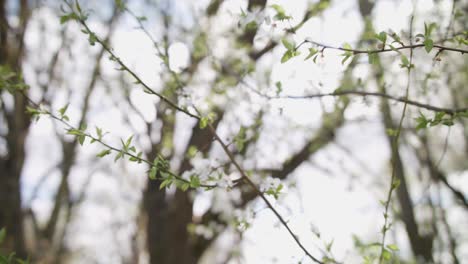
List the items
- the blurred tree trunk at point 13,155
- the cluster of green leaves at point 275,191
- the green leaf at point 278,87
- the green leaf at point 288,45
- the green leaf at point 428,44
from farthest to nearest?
the blurred tree trunk at point 13,155
the green leaf at point 278,87
the cluster of green leaves at point 275,191
the green leaf at point 288,45
the green leaf at point 428,44

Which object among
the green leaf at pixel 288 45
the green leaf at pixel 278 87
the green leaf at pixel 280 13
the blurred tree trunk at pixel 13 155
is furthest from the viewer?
the blurred tree trunk at pixel 13 155

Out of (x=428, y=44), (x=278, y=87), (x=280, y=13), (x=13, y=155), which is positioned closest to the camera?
(x=428, y=44)

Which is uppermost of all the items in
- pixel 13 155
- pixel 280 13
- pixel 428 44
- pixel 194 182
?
pixel 13 155

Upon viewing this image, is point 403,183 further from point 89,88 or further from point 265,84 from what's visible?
point 89,88

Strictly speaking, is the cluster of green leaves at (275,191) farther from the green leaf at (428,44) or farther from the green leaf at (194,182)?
the green leaf at (428,44)

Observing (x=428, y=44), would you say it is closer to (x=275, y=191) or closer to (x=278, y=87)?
(x=275, y=191)

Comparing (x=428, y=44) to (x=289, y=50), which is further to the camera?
(x=289, y=50)

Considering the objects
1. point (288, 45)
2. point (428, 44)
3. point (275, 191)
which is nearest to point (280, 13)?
point (288, 45)

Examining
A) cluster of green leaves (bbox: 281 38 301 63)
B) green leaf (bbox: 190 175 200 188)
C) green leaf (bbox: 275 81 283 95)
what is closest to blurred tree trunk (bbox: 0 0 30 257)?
green leaf (bbox: 275 81 283 95)

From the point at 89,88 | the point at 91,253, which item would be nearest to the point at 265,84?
the point at 89,88

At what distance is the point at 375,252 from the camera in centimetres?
168

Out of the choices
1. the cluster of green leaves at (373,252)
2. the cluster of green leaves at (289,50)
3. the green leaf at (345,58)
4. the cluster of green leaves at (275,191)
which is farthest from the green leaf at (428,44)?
the cluster of green leaves at (373,252)

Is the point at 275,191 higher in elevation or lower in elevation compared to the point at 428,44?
lower

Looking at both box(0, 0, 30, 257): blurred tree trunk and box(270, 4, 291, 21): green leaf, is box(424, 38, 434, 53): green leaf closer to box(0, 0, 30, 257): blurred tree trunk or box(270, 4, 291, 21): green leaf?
box(270, 4, 291, 21): green leaf
